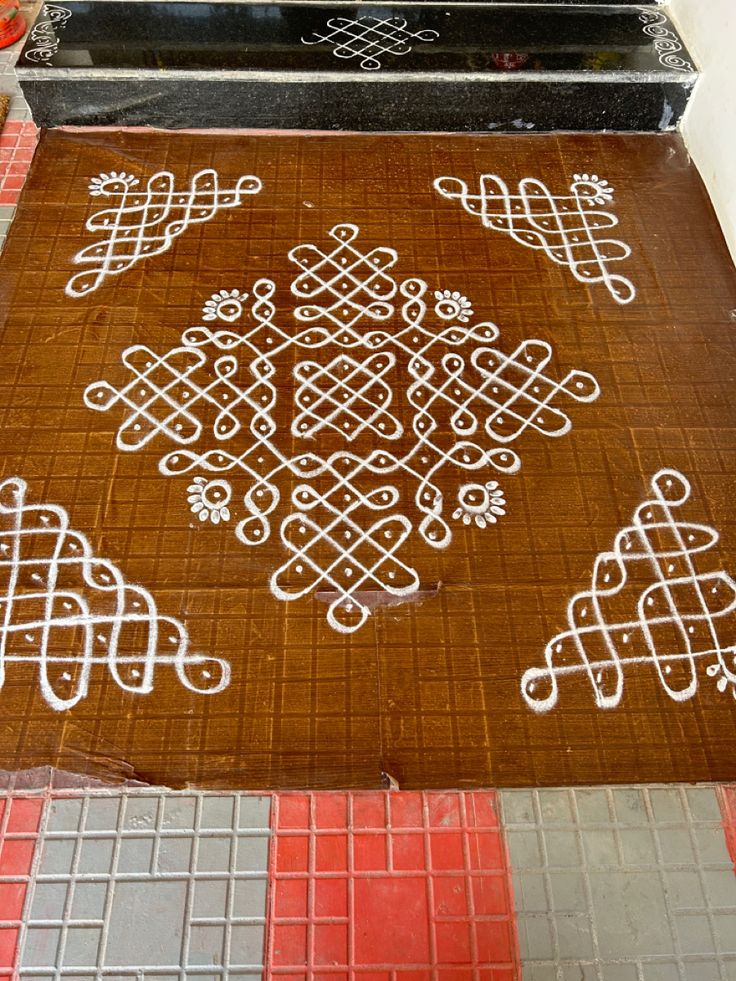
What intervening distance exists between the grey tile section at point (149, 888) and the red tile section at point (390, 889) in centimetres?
4

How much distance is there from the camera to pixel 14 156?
75.9 inches

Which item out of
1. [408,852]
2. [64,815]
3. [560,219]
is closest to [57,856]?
[64,815]

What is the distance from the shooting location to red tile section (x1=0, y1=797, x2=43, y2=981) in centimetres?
107

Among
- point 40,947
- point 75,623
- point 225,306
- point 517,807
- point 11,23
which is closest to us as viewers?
point 40,947

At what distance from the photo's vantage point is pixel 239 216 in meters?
1.79

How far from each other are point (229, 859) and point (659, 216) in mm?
1608

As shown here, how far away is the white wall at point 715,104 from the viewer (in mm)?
1744

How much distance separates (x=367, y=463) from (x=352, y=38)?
3.93ft

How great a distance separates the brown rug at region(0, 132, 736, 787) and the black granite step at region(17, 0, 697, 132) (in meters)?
0.07

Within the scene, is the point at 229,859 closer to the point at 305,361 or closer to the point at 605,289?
the point at 305,361

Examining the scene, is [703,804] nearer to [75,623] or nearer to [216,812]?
[216,812]

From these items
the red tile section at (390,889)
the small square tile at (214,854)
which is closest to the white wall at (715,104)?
the red tile section at (390,889)

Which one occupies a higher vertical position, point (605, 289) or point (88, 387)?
point (605, 289)

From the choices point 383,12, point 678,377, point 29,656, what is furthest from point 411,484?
point 383,12
